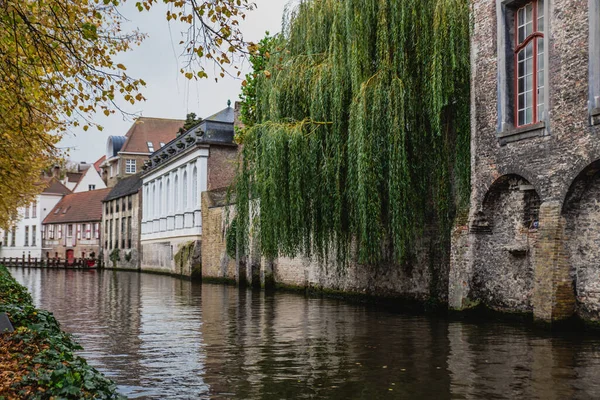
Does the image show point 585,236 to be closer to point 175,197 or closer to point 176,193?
point 176,193

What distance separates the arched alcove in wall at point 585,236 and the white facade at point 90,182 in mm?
70796

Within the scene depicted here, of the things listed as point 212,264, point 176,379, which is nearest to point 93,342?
point 176,379

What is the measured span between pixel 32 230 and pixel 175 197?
39.5 m

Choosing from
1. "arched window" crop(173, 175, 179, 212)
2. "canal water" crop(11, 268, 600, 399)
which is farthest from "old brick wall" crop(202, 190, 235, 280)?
"canal water" crop(11, 268, 600, 399)

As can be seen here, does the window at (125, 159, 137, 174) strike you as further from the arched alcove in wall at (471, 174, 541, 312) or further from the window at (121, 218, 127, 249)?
the arched alcove in wall at (471, 174, 541, 312)

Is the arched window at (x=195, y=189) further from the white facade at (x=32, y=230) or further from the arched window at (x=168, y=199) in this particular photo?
the white facade at (x=32, y=230)

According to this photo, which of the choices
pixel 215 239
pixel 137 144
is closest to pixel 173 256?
pixel 215 239

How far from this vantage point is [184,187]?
129ft

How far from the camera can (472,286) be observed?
13.5 metres

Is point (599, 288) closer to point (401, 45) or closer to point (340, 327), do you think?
point (340, 327)

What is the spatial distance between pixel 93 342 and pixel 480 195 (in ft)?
25.2

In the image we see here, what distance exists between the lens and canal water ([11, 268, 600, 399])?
698 cm

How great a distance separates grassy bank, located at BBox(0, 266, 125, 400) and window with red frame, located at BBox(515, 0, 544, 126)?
9.08 m

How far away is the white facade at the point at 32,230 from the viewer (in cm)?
7294
